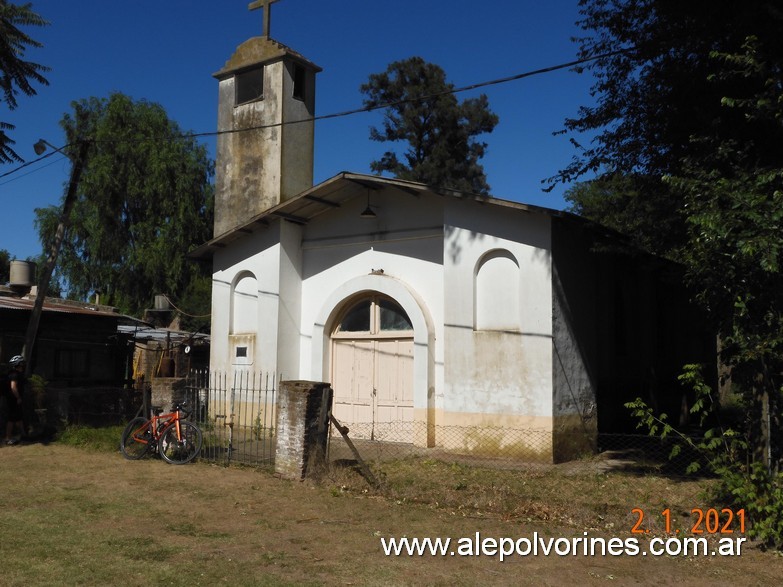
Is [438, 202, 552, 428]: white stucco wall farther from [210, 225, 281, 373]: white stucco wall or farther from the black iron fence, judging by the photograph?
[210, 225, 281, 373]: white stucco wall

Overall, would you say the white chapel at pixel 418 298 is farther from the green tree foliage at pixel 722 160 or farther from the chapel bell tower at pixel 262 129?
the green tree foliage at pixel 722 160

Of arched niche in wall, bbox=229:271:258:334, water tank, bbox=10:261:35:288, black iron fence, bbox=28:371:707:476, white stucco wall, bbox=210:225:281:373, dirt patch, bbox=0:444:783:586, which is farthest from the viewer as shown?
water tank, bbox=10:261:35:288

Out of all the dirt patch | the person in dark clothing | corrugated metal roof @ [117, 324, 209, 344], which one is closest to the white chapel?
the dirt patch

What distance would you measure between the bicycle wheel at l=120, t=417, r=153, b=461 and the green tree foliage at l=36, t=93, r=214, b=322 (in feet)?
69.2

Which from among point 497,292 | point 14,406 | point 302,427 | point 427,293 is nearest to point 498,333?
point 497,292

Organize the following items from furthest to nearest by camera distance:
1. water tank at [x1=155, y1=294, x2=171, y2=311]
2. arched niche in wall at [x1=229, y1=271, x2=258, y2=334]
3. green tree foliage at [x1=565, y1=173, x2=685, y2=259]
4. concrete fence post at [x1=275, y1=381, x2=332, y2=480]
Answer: water tank at [x1=155, y1=294, x2=171, y2=311], arched niche in wall at [x1=229, y1=271, x2=258, y2=334], green tree foliage at [x1=565, y1=173, x2=685, y2=259], concrete fence post at [x1=275, y1=381, x2=332, y2=480]

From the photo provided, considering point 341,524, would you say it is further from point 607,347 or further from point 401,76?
point 401,76

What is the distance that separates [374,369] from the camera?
14.8m

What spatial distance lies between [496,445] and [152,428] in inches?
222

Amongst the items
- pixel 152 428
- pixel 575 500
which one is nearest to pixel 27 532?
pixel 152 428

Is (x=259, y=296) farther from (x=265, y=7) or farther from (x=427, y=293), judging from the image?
(x=265, y=7)

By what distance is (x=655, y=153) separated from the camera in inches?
463

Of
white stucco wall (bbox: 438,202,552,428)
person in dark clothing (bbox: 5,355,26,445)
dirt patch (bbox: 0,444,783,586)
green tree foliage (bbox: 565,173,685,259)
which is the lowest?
dirt patch (bbox: 0,444,783,586)

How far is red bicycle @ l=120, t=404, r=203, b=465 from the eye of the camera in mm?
11555
